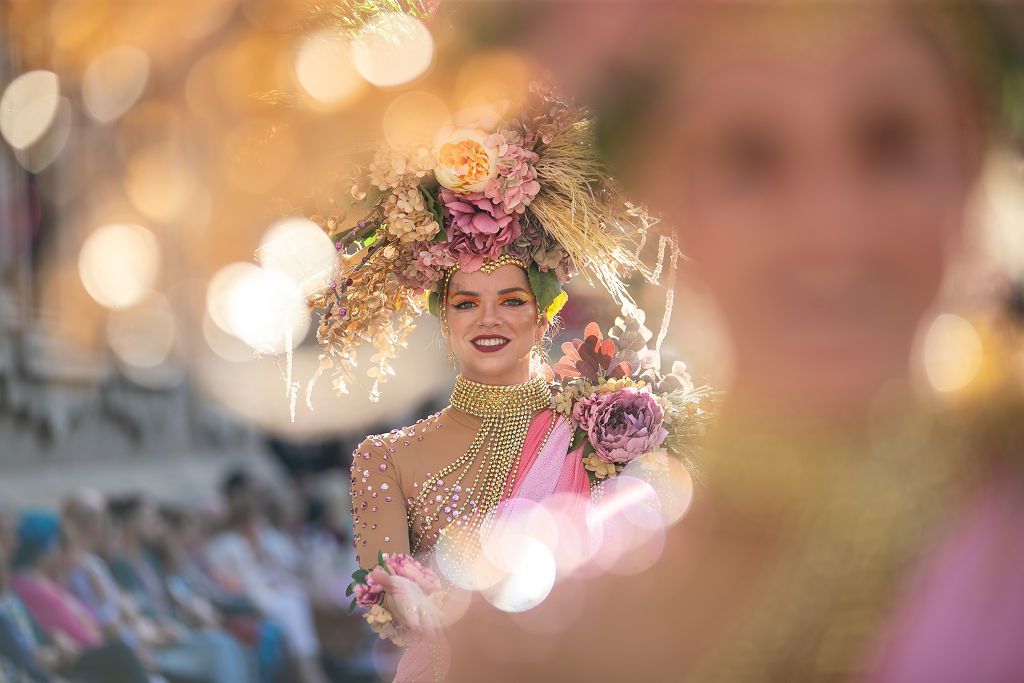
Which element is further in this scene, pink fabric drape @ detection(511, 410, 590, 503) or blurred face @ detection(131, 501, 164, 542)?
blurred face @ detection(131, 501, 164, 542)

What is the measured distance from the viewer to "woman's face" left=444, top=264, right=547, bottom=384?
2758mm

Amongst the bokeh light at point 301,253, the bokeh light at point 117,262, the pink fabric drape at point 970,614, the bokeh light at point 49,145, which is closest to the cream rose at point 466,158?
the bokeh light at point 301,253

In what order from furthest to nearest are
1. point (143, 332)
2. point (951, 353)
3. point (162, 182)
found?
point (143, 332), point (162, 182), point (951, 353)

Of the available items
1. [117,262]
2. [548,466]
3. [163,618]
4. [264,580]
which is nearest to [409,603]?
[548,466]

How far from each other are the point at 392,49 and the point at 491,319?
74cm

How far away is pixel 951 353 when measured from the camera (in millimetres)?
1139

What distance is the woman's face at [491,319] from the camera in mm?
2758

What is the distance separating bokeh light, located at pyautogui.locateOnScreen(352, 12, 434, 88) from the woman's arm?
37.3 inches

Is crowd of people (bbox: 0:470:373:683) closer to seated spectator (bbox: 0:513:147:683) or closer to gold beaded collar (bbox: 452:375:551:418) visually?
seated spectator (bbox: 0:513:147:683)

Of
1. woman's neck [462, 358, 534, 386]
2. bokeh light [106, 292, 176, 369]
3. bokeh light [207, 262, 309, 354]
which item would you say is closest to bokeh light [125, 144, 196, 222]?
bokeh light [207, 262, 309, 354]

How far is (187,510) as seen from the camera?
734 cm

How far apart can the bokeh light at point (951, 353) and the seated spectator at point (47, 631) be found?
180 inches

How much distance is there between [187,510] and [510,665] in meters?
6.69

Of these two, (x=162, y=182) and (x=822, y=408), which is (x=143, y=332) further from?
(x=822, y=408)
